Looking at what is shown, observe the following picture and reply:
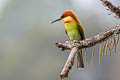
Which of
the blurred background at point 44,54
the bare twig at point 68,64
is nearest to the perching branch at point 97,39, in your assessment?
the bare twig at point 68,64

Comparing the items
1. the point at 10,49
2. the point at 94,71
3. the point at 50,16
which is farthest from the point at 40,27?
the point at 50,16

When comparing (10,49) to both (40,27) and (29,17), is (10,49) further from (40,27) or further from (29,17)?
(29,17)

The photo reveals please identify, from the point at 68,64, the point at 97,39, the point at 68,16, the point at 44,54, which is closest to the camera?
the point at 68,64

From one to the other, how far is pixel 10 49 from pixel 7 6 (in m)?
9.36

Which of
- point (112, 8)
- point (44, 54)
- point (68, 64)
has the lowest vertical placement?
point (44, 54)

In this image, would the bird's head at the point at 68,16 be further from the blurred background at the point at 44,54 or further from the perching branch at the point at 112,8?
the blurred background at the point at 44,54

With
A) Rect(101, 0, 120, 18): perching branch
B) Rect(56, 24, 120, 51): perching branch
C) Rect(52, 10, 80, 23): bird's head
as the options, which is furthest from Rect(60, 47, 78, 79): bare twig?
Rect(52, 10, 80, 23): bird's head

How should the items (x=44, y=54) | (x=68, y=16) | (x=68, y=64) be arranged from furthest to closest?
(x=44, y=54) → (x=68, y=16) → (x=68, y=64)

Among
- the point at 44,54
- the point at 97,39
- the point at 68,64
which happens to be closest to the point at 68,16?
the point at 97,39

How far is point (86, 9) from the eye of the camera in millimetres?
33750

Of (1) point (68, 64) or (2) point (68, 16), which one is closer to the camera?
(1) point (68, 64)

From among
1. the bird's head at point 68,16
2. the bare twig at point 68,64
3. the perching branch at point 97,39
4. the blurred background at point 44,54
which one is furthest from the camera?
the blurred background at point 44,54

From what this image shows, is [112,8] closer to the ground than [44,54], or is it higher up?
higher up

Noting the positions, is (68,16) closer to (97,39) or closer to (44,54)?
(97,39)
